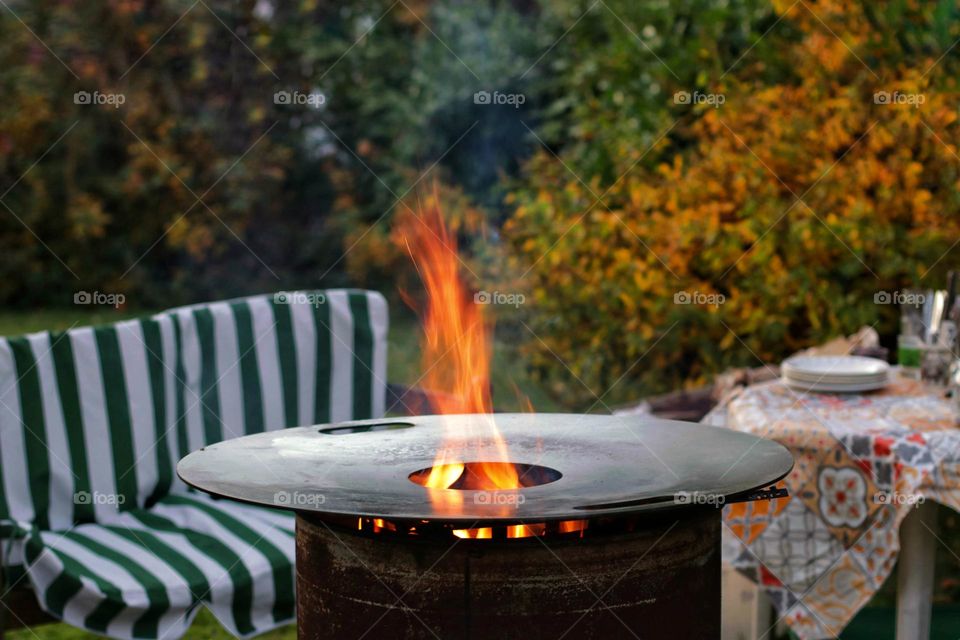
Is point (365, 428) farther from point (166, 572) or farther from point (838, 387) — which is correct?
point (838, 387)

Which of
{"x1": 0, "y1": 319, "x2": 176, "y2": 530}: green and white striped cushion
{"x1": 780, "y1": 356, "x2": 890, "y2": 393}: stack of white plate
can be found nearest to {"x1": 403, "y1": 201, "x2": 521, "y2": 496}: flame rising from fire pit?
{"x1": 780, "y1": 356, "x2": 890, "y2": 393}: stack of white plate

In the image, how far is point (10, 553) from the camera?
3344 mm

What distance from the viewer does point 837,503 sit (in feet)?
10.2

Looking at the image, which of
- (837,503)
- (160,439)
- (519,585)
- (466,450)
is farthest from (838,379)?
(160,439)

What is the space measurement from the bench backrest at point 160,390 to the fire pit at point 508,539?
1427 millimetres

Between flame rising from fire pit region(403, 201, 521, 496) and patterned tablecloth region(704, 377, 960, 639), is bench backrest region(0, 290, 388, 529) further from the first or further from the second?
patterned tablecloth region(704, 377, 960, 639)

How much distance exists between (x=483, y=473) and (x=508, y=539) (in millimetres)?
408

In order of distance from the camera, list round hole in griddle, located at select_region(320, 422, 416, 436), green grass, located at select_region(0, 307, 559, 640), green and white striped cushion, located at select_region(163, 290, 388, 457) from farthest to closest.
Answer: green grass, located at select_region(0, 307, 559, 640)
green and white striped cushion, located at select_region(163, 290, 388, 457)
round hole in griddle, located at select_region(320, 422, 416, 436)

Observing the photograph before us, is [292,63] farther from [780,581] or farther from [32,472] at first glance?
[780,581]

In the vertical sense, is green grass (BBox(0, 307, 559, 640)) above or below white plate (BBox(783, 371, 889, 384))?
below

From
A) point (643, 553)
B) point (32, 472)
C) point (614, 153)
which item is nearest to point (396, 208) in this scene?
point (614, 153)

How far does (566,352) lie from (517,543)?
3.68m

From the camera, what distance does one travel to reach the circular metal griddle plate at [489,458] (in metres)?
2.09

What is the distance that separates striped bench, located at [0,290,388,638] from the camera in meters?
3.34
